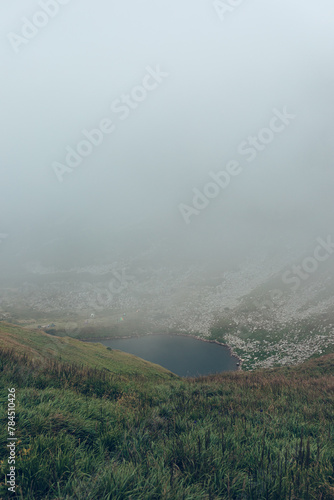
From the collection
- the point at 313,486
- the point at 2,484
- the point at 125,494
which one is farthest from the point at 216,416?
the point at 2,484

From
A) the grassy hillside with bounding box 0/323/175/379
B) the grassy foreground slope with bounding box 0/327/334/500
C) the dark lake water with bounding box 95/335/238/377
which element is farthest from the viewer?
the dark lake water with bounding box 95/335/238/377

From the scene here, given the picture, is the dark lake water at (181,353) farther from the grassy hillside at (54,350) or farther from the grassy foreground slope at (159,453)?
the grassy foreground slope at (159,453)

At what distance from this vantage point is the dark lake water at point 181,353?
6106cm

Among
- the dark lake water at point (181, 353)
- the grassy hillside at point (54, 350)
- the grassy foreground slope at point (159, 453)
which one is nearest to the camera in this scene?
the grassy foreground slope at point (159, 453)

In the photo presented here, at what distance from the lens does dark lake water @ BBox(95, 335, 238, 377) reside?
61062 mm

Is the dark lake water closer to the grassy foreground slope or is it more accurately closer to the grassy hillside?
the grassy hillside

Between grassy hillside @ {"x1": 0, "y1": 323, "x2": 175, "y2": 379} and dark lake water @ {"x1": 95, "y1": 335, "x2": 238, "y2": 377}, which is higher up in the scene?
grassy hillside @ {"x1": 0, "y1": 323, "x2": 175, "y2": 379}

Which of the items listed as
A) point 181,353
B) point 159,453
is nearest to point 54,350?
point 159,453

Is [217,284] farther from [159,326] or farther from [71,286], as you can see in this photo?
[71,286]

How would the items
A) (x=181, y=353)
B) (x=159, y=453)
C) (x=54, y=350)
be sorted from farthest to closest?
(x=181, y=353), (x=54, y=350), (x=159, y=453)

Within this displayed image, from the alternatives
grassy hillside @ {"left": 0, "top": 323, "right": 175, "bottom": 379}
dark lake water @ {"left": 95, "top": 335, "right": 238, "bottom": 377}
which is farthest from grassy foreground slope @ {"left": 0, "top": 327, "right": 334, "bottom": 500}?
dark lake water @ {"left": 95, "top": 335, "right": 238, "bottom": 377}

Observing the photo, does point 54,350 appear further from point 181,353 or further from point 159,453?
point 181,353

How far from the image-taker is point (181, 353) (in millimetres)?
73000

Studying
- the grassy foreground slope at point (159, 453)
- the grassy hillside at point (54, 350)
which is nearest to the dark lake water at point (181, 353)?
the grassy hillside at point (54, 350)
